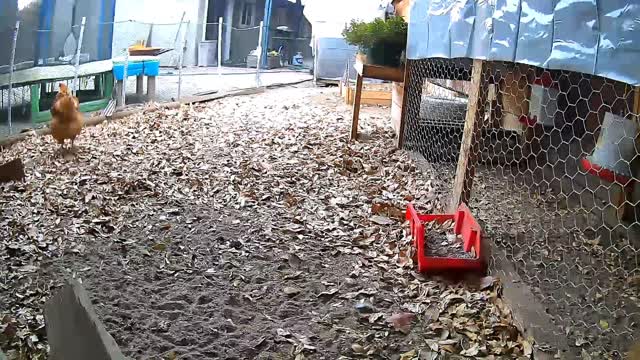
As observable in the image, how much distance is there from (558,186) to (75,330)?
10.9 ft

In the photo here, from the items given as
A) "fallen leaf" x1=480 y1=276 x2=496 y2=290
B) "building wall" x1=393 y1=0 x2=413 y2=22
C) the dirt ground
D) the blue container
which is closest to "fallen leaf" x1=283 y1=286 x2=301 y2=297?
the dirt ground

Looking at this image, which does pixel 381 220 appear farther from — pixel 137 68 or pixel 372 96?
pixel 137 68

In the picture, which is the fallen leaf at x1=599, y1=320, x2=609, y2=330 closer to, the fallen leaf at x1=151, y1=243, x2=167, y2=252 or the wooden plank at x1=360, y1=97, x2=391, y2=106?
the fallen leaf at x1=151, y1=243, x2=167, y2=252

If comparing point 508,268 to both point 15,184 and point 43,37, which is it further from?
point 43,37

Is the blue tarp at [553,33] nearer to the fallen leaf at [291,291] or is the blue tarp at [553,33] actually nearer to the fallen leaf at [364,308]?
the fallen leaf at [364,308]

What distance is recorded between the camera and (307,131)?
6.54 meters

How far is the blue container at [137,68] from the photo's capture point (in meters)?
8.83

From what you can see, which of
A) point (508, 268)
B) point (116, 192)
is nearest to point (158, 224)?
point (116, 192)

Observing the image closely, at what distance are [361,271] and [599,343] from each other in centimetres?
117

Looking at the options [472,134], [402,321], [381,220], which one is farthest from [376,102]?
[402,321]

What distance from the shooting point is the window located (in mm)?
18766

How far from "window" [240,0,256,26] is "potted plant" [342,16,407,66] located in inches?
542

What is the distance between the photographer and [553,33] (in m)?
2.31

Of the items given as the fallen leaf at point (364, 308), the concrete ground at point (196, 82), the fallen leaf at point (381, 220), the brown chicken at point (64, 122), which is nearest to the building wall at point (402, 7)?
the fallen leaf at point (381, 220)
